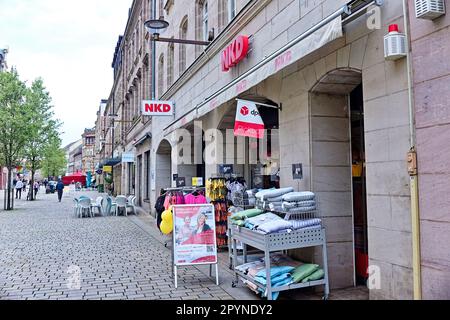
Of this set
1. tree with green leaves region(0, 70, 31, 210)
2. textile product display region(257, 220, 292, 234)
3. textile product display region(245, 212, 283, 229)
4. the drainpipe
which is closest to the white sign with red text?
textile product display region(245, 212, 283, 229)

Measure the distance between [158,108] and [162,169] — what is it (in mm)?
4094

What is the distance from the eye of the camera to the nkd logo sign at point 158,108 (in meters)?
13.7

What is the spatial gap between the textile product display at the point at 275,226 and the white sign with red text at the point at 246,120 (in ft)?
6.93

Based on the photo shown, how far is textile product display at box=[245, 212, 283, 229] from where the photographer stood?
5348mm

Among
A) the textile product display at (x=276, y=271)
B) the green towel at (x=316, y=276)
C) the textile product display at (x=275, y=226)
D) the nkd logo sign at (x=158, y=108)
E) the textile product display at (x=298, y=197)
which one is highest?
the nkd logo sign at (x=158, y=108)

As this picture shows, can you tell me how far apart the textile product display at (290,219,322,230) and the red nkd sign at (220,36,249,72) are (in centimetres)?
423

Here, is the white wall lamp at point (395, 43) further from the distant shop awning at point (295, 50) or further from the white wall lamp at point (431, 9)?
the distant shop awning at point (295, 50)

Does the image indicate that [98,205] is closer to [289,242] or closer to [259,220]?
[259,220]

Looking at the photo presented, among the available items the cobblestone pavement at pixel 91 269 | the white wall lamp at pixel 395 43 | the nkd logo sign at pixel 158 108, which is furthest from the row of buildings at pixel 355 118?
the nkd logo sign at pixel 158 108

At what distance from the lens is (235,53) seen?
8.38 m

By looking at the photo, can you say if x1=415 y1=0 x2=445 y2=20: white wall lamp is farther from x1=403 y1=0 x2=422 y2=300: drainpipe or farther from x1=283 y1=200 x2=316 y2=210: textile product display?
x1=283 y1=200 x2=316 y2=210: textile product display

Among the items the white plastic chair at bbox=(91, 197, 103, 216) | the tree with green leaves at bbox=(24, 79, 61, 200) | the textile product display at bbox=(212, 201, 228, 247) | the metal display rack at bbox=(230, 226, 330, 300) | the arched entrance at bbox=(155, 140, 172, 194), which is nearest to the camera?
the metal display rack at bbox=(230, 226, 330, 300)

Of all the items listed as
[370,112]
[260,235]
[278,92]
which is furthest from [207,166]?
[370,112]

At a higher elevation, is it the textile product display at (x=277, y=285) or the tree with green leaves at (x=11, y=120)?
the tree with green leaves at (x=11, y=120)
